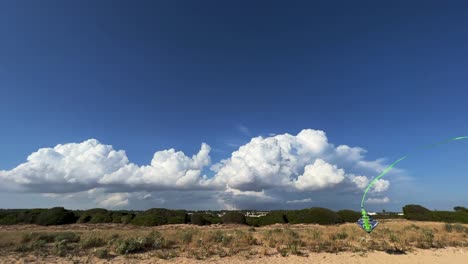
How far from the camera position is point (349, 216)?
1993 inches

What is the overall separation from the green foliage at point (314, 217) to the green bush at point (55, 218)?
102ft

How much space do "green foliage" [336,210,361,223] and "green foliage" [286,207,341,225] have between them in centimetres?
129

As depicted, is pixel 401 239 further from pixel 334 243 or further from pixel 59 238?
pixel 59 238

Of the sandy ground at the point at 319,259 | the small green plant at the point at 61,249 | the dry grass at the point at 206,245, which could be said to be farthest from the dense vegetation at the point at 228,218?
the sandy ground at the point at 319,259

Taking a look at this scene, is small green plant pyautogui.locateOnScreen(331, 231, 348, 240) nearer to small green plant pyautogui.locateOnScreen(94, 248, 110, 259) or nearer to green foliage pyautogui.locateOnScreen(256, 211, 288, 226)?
small green plant pyautogui.locateOnScreen(94, 248, 110, 259)

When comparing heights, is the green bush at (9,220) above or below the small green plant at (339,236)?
above

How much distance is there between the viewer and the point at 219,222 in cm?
4919

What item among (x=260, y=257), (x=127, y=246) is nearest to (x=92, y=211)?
(x=127, y=246)

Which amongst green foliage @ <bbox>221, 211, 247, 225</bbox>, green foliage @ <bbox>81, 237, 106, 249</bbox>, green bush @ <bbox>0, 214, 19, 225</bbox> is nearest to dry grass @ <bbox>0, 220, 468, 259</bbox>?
green foliage @ <bbox>81, 237, 106, 249</bbox>

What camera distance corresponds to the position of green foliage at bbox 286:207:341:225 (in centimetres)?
4675

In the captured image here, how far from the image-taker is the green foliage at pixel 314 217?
46750 millimetres

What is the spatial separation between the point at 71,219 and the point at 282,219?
30.1m

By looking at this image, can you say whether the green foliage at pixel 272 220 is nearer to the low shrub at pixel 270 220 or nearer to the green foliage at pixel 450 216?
the low shrub at pixel 270 220

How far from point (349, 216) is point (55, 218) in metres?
42.2
